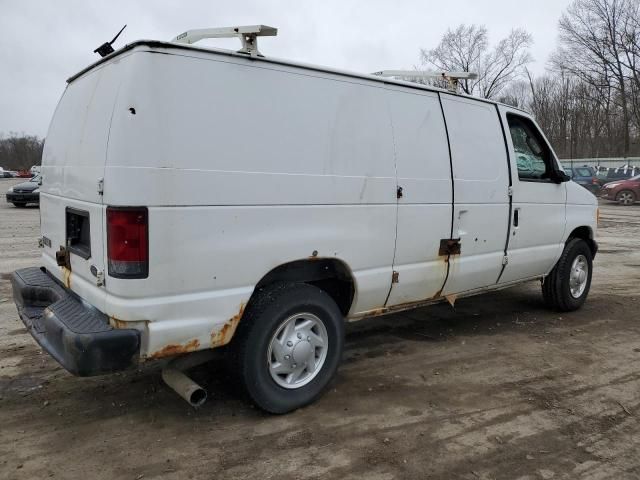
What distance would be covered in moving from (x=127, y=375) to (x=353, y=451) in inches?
80.3

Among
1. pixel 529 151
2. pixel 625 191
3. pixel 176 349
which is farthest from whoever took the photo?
pixel 625 191

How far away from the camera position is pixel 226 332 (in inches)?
125

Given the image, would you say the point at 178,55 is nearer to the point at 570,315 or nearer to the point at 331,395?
the point at 331,395

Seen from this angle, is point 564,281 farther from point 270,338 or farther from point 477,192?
point 270,338

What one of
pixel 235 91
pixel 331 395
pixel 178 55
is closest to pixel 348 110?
pixel 235 91

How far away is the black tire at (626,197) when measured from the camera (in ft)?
79.7

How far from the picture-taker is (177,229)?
9.50 ft

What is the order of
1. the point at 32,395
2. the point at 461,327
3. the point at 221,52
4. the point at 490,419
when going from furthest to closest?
the point at 461,327
the point at 32,395
the point at 490,419
the point at 221,52

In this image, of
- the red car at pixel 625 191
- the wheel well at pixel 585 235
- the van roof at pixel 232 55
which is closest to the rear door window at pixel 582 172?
the red car at pixel 625 191

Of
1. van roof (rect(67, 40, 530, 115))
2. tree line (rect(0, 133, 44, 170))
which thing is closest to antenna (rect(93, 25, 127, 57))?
van roof (rect(67, 40, 530, 115))

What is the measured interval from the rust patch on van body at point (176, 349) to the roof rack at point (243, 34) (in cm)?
177

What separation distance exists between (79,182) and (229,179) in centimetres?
99

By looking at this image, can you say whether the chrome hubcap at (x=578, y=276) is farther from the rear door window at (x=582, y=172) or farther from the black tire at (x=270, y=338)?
the rear door window at (x=582, y=172)

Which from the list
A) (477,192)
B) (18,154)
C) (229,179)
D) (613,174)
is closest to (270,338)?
(229,179)
